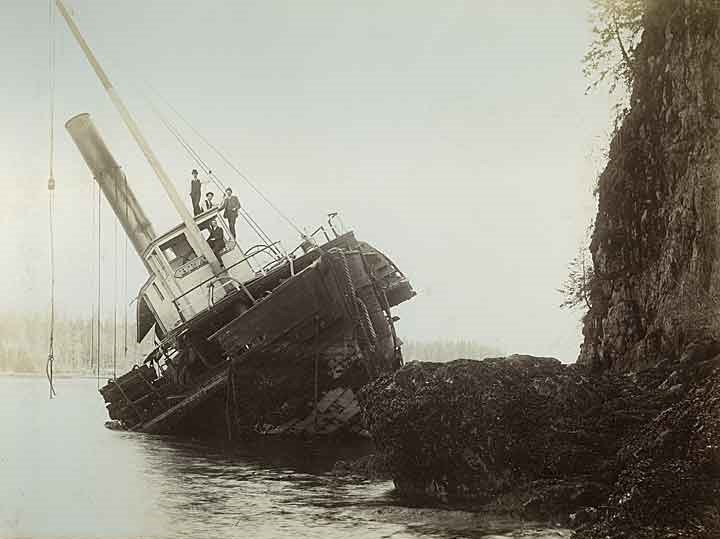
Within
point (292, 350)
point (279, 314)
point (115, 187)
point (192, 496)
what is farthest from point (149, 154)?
point (192, 496)

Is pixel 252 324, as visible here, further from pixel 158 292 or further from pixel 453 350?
pixel 453 350

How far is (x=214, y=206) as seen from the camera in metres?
12.8

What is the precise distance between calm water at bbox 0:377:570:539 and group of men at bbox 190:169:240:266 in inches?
131

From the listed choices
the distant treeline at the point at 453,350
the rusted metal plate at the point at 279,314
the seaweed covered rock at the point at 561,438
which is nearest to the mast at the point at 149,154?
the rusted metal plate at the point at 279,314

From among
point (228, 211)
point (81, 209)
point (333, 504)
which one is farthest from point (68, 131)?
point (333, 504)

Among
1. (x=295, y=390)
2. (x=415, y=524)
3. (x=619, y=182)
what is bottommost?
(x=415, y=524)

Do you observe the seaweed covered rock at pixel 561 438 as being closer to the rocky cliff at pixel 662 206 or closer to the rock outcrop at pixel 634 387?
the rock outcrop at pixel 634 387

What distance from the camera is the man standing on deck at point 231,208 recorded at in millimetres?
12148

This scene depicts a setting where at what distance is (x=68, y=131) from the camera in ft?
29.5

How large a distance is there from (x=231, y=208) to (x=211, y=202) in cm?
50

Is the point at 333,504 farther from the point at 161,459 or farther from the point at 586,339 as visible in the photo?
the point at 161,459

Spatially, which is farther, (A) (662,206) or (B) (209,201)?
(B) (209,201)

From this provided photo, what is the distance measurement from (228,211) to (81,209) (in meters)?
3.31

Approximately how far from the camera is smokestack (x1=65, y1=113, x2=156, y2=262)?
1198 cm
